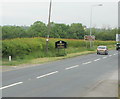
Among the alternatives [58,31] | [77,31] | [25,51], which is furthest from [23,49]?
[77,31]

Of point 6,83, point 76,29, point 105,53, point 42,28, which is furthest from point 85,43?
point 6,83

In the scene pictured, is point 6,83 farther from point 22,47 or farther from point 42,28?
point 42,28

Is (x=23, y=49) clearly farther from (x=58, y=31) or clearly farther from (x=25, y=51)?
(x=58, y=31)

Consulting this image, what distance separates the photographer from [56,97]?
10117 millimetres

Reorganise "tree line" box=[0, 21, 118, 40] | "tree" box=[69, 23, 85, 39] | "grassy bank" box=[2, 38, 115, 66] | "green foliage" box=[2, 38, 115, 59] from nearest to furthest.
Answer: "grassy bank" box=[2, 38, 115, 66], "green foliage" box=[2, 38, 115, 59], "tree line" box=[0, 21, 118, 40], "tree" box=[69, 23, 85, 39]

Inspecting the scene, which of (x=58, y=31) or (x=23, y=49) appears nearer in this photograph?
(x=23, y=49)

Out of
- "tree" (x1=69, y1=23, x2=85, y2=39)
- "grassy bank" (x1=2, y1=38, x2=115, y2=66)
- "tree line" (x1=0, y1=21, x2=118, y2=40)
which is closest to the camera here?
"grassy bank" (x1=2, y1=38, x2=115, y2=66)

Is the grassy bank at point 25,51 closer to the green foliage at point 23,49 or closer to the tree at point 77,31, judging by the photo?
the green foliage at point 23,49

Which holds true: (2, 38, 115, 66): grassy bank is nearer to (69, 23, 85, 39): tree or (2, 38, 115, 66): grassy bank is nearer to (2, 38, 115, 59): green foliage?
(2, 38, 115, 59): green foliage

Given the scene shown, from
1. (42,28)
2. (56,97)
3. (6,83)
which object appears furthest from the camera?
(42,28)

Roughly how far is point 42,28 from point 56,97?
74047mm

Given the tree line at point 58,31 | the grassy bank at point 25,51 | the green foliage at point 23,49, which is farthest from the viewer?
the tree line at point 58,31

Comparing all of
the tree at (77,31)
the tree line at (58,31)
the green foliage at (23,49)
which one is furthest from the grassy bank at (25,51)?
the tree at (77,31)

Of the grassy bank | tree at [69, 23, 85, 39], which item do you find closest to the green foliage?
the grassy bank
